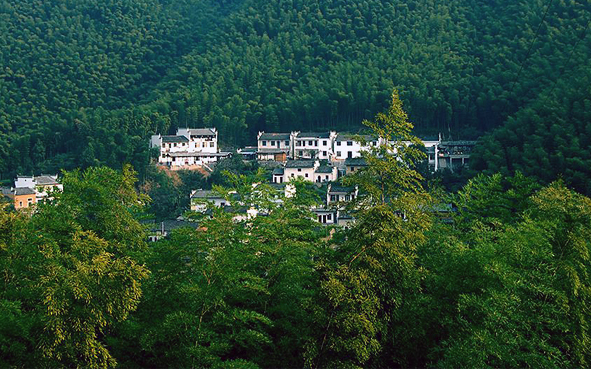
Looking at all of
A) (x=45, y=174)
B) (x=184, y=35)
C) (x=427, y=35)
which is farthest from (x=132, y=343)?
(x=184, y=35)

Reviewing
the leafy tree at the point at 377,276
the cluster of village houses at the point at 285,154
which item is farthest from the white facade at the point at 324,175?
the leafy tree at the point at 377,276

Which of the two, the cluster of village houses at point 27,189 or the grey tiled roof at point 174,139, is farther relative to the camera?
the grey tiled roof at point 174,139

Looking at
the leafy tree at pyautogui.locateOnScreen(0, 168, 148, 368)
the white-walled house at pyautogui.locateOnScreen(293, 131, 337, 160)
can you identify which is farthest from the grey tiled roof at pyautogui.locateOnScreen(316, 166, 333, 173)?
the leafy tree at pyautogui.locateOnScreen(0, 168, 148, 368)

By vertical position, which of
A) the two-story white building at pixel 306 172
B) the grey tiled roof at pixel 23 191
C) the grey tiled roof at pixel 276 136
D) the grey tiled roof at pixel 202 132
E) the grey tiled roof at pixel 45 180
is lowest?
the grey tiled roof at pixel 23 191

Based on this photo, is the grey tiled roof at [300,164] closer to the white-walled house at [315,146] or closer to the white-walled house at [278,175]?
the white-walled house at [278,175]

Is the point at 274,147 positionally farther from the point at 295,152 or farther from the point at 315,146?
the point at 315,146

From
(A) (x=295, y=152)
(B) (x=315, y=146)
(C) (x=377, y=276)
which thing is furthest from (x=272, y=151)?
(C) (x=377, y=276)

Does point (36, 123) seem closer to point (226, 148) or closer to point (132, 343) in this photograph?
point (226, 148)
